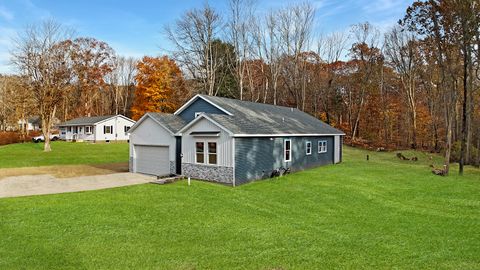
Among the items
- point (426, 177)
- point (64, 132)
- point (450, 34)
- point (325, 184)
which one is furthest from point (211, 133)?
point (64, 132)

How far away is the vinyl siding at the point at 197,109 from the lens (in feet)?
66.3

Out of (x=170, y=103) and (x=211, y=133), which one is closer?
(x=211, y=133)

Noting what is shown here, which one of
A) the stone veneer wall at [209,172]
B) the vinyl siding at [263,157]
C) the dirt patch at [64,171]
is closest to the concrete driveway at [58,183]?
the dirt patch at [64,171]

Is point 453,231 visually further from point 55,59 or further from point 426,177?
point 55,59

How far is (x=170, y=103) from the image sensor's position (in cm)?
5028

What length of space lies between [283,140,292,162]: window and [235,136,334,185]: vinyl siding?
267mm

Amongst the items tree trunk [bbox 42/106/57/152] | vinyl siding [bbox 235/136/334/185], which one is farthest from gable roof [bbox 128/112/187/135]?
tree trunk [bbox 42/106/57/152]

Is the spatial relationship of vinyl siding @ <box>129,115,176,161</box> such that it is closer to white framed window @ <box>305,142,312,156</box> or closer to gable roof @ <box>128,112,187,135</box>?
gable roof @ <box>128,112,187,135</box>

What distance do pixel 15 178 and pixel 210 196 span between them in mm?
12322

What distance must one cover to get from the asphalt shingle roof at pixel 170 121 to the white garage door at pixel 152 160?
1307 mm

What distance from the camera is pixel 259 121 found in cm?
1983

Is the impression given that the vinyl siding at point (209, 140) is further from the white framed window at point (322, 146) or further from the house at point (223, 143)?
the white framed window at point (322, 146)

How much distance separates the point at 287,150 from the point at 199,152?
19.1 feet

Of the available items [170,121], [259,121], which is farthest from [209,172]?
[170,121]
